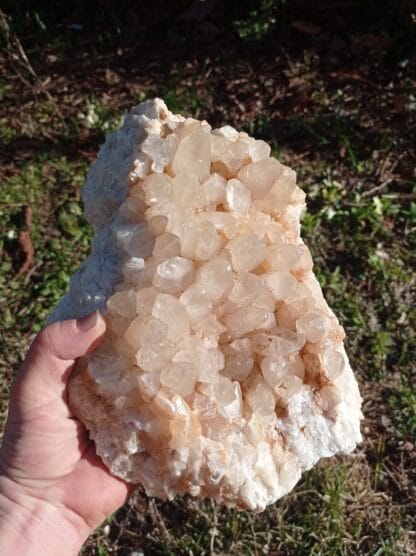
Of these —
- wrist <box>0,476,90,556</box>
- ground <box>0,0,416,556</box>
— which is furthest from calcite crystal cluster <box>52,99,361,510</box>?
ground <box>0,0,416,556</box>

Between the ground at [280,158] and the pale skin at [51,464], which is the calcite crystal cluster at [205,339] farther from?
the ground at [280,158]

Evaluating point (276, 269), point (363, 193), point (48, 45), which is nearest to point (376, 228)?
point (363, 193)

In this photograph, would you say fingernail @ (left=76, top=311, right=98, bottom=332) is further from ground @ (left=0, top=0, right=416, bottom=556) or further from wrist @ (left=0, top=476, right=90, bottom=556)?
ground @ (left=0, top=0, right=416, bottom=556)

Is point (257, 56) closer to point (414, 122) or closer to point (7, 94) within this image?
point (414, 122)

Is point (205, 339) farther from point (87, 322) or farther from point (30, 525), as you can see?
point (30, 525)

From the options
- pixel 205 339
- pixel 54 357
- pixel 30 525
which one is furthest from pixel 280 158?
pixel 30 525

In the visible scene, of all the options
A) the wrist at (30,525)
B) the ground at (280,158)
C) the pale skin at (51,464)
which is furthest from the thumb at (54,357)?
the ground at (280,158)
